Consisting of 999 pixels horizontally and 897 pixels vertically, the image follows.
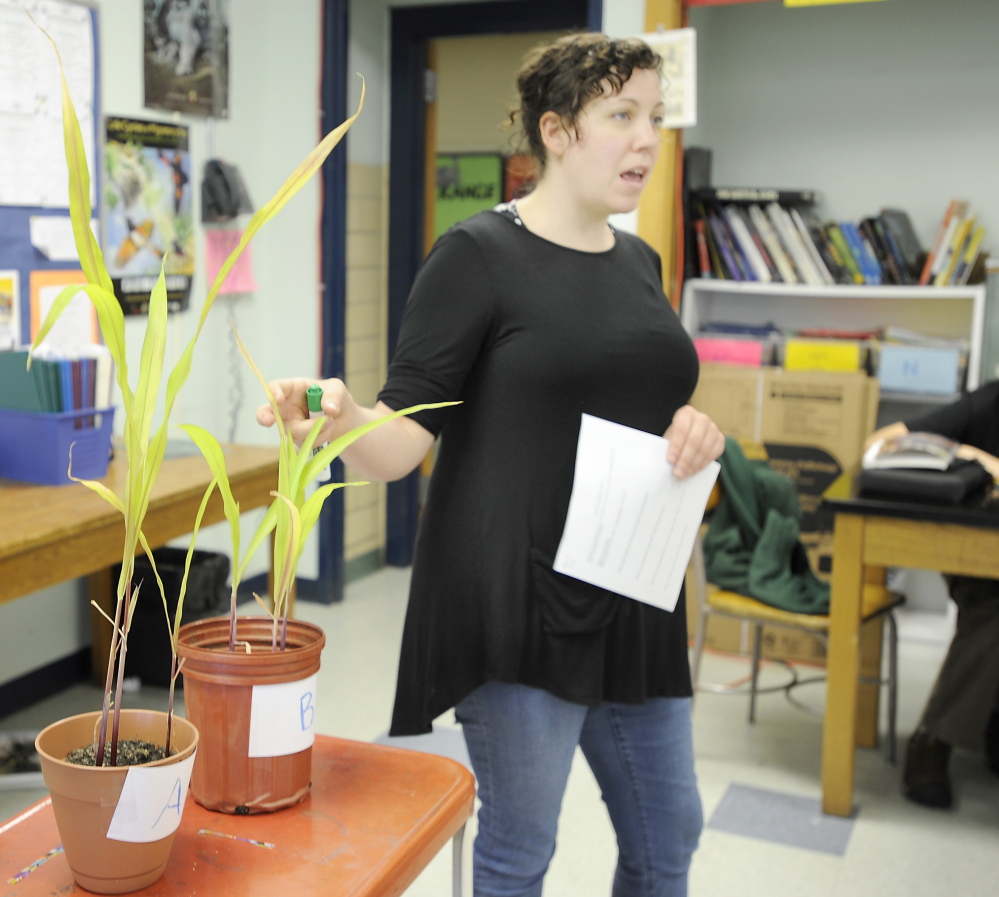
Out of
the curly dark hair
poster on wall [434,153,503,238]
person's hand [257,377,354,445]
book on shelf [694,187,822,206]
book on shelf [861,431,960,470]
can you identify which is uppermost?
poster on wall [434,153,503,238]

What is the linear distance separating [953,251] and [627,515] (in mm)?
2795

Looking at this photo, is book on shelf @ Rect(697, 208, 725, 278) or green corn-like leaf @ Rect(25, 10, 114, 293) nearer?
green corn-like leaf @ Rect(25, 10, 114, 293)

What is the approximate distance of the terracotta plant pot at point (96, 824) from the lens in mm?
865

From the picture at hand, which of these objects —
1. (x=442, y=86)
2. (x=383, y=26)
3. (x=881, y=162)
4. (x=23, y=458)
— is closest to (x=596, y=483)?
(x=23, y=458)

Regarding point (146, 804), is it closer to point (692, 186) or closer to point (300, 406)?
point (300, 406)

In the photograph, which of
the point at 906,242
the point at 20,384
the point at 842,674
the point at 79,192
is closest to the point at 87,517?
the point at 20,384

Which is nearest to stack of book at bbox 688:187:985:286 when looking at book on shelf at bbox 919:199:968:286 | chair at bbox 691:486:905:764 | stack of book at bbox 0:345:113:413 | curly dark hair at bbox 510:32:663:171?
book on shelf at bbox 919:199:968:286

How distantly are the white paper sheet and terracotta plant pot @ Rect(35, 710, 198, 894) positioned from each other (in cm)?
55

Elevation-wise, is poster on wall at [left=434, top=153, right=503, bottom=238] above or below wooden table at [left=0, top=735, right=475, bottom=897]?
above

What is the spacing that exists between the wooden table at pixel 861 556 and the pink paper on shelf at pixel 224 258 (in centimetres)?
217

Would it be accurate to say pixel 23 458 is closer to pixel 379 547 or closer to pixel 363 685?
pixel 363 685

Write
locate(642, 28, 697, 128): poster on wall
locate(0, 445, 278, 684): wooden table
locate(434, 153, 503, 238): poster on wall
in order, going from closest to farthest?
locate(0, 445, 278, 684): wooden table → locate(642, 28, 697, 128): poster on wall → locate(434, 153, 503, 238): poster on wall

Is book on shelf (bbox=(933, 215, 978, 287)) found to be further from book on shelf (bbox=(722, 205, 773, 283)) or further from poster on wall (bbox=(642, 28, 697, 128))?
poster on wall (bbox=(642, 28, 697, 128))

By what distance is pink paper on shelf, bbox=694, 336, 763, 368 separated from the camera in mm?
3818
